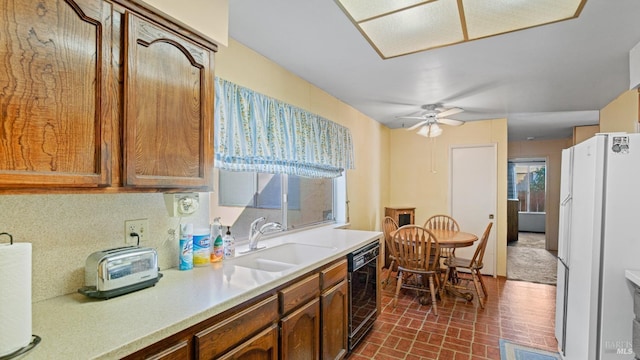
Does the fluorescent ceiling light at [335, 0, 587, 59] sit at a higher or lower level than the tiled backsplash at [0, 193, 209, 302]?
higher

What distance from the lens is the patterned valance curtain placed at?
2076mm

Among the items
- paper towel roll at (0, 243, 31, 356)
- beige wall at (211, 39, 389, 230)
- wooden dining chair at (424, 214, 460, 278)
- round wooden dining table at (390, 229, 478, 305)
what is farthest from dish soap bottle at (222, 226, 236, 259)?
wooden dining chair at (424, 214, 460, 278)

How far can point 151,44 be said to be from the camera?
133cm

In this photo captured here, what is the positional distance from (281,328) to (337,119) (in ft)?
8.54

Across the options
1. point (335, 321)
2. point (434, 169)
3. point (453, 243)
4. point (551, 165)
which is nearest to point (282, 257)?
point (335, 321)

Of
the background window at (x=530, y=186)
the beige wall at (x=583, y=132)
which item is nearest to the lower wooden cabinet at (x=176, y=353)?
the beige wall at (x=583, y=132)

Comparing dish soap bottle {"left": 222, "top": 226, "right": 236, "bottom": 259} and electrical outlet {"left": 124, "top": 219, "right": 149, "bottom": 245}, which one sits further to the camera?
dish soap bottle {"left": 222, "top": 226, "right": 236, "bottom": 259}

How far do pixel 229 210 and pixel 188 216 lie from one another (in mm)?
659

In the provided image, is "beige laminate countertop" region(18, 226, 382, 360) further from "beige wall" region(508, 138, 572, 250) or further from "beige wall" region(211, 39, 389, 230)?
"beige wall" region(508, 138, 572, 250)

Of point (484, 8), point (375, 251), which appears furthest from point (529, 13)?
point (375, 251)

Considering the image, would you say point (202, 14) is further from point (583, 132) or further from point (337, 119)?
point (583, 132)

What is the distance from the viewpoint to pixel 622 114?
10.8 feet

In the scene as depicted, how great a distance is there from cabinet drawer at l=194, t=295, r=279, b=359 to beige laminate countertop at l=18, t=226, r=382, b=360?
0.21 feet

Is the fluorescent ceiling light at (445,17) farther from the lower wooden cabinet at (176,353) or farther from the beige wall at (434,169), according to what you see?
the beige wall at (434,169)
